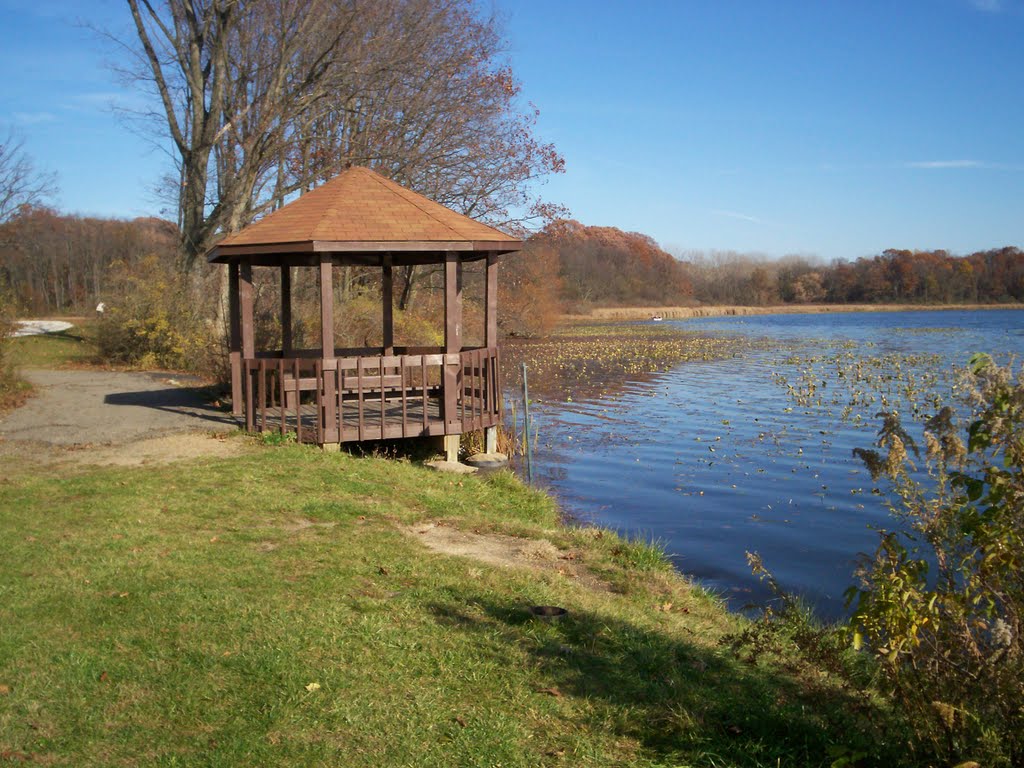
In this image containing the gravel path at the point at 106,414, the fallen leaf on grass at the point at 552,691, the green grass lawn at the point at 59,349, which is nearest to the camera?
the fallen leaf on grass at the point at 552,691

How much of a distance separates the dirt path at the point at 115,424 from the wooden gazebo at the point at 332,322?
94 cm

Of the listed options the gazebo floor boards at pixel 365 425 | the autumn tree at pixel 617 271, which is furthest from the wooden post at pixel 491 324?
the autumn tree at pixel 617 271

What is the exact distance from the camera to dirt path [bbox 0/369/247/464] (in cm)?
1151

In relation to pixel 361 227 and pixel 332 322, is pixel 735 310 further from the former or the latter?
pixel 332 322

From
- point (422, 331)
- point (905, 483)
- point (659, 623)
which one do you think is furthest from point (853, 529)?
point (422, 331)

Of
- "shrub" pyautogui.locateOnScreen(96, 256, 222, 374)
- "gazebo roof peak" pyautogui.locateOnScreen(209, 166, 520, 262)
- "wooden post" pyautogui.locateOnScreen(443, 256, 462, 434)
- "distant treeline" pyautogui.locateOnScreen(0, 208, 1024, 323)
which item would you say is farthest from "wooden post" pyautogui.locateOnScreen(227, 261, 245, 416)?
"distant treeline" pyautogui.locateOnScreen(0, 208, 1024, 323)

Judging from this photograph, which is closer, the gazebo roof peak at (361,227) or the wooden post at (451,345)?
the gazebo roof peak at (361,227)

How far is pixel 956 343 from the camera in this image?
43344 millimetres

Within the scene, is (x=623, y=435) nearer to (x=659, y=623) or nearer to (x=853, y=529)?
(x=853, y=529)

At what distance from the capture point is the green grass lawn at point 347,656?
14.0ft

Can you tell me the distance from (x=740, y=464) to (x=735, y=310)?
306 feet

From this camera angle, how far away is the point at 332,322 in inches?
482

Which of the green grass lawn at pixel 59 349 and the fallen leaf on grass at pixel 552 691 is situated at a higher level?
the green grass lawn at pixel 59 349

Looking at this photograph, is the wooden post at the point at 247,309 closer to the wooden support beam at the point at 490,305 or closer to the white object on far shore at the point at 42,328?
the wooden support beam at the point at 490,305
